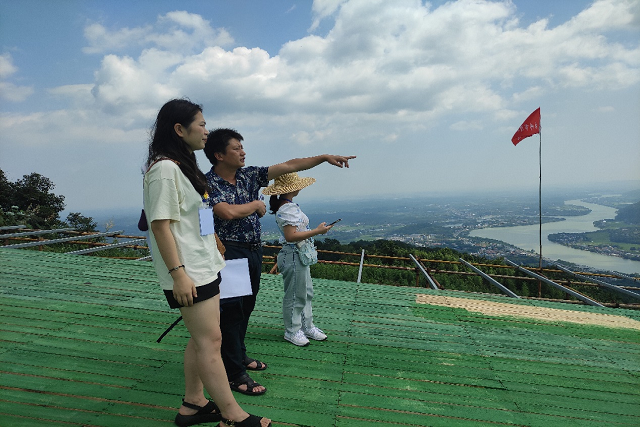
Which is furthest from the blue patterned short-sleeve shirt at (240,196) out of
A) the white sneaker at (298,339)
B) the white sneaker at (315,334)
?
the white sneaker at (315,334)

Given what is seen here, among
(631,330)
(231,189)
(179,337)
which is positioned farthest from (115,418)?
(631,330)

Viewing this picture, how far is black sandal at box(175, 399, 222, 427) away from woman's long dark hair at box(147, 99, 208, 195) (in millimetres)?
989

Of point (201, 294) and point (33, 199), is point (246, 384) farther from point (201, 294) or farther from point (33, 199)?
point (33, 199)

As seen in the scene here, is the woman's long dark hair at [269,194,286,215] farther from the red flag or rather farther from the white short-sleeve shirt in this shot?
the red flag

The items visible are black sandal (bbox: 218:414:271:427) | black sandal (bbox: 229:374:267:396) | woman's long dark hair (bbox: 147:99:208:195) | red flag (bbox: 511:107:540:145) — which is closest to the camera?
woman's long dark hair (bbox: 147:99:208:195)

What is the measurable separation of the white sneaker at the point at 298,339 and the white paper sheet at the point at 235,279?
3.61 feet

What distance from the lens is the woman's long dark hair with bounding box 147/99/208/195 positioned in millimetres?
1462

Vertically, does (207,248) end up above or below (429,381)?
above

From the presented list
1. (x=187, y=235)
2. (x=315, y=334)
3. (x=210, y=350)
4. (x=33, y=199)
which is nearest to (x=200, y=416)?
(x=210, y=350)

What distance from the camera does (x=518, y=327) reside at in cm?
362

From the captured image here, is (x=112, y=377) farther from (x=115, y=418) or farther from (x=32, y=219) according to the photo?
(x=32, y=219)

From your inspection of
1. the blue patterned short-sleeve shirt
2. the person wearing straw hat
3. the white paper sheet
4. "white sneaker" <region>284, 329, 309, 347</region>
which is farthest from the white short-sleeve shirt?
"white sneaker" <region>284, 329, 309, 347</region>

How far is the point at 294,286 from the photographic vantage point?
2.74 meters

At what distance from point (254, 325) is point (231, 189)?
63.5 inches
